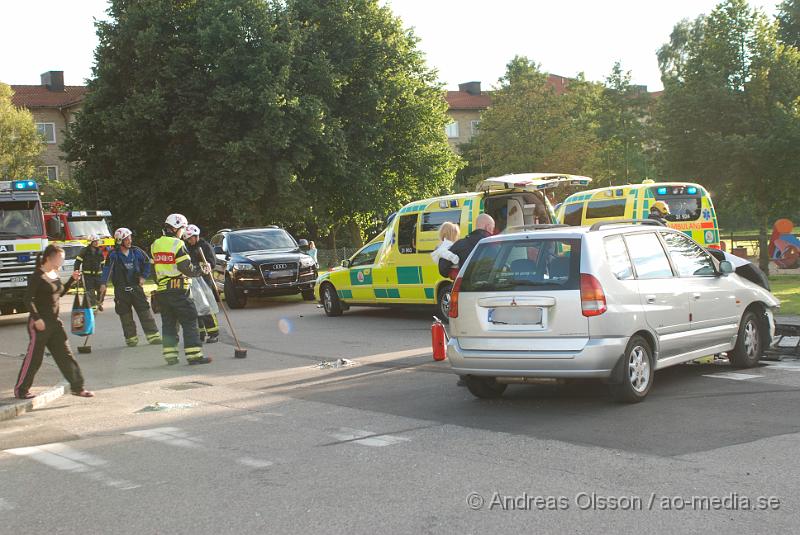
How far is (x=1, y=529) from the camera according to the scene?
5.16 meters

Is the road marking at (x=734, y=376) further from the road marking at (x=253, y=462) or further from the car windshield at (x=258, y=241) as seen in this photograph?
the car windshield at (x=258, y=241)

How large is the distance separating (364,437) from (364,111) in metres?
34.3

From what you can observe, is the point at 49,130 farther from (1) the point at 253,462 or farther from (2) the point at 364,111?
(1) the point at 253,462

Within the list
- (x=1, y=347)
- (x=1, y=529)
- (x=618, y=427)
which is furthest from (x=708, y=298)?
(x=1, y=347)

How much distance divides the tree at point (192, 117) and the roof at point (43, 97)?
3816cm

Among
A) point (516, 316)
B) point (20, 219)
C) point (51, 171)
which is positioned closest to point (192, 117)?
point (20, 219)

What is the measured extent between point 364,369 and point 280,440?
13.3 ft

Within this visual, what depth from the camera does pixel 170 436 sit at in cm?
770

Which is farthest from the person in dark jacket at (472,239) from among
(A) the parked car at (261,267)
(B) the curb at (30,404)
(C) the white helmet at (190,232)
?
(A) the parked car at (261,267)

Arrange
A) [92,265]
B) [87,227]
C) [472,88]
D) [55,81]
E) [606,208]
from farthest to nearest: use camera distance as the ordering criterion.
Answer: [472,88]
[55,81]
[87,227]
[606,208]
[92,265]

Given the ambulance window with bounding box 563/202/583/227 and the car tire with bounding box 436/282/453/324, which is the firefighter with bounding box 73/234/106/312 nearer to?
the car tire with bounding box 436/282/453/324

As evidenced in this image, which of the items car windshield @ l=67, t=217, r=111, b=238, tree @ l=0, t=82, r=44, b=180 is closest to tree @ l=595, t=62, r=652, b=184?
car windshield @ l=67, t=217, r=111, b=238

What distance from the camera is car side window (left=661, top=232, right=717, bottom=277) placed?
9012 mm

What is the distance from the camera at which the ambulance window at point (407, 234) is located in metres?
16.4
